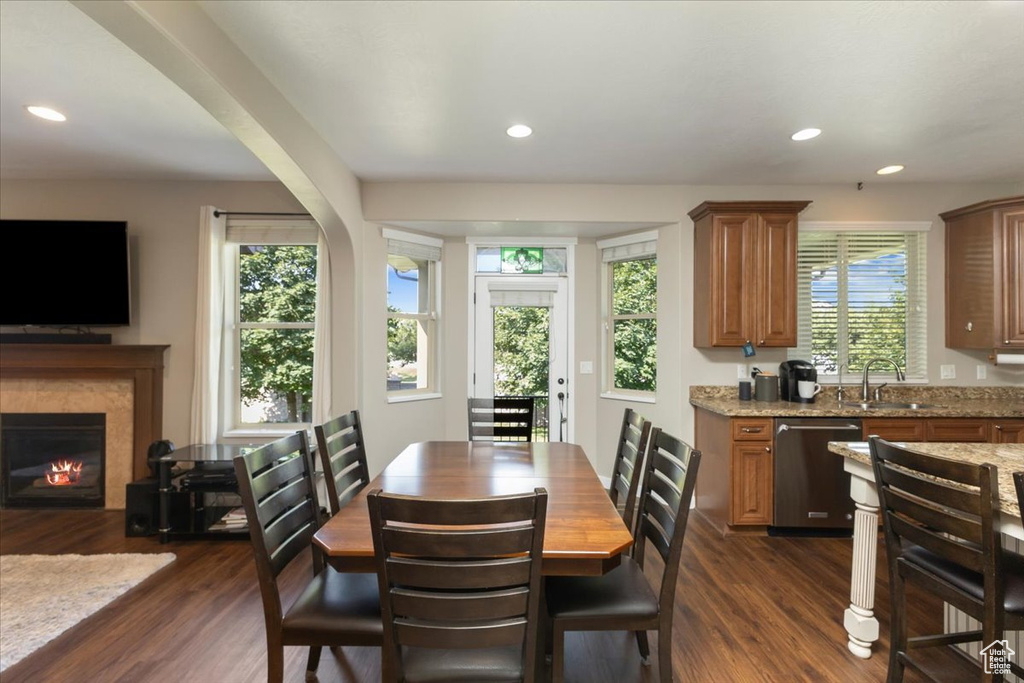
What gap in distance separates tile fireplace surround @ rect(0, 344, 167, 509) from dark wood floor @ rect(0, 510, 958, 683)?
2.33ft

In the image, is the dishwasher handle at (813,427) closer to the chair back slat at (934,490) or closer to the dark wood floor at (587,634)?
the dark wood floor at (587,634)

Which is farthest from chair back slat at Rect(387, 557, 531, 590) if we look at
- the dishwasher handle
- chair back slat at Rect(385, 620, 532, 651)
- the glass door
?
the glass door

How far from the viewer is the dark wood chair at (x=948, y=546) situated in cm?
142

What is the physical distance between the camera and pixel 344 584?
5.64ft

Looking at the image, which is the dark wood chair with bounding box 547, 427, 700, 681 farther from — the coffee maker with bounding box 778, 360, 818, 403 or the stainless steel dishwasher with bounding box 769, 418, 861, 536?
the coffee maker with bounding box 778, 360, 818, 403

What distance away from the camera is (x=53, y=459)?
3.82 metres

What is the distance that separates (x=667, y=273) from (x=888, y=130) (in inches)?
64.5

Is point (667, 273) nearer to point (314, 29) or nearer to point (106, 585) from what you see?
point (314, 29)

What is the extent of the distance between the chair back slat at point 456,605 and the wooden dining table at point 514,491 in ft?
0.51

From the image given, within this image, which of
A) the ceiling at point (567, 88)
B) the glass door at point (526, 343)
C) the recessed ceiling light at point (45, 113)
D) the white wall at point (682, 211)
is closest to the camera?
the ceiling at point (567, 88)

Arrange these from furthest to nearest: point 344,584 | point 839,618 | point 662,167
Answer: point 662,167, point 839,618, point 344,584

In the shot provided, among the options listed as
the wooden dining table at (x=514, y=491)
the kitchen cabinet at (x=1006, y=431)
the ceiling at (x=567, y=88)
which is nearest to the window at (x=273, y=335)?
the ceiling at (x=567, y=88)

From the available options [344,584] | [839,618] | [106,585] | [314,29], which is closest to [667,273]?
[839,618]

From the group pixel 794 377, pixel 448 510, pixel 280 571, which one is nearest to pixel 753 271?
pixel 794 377
